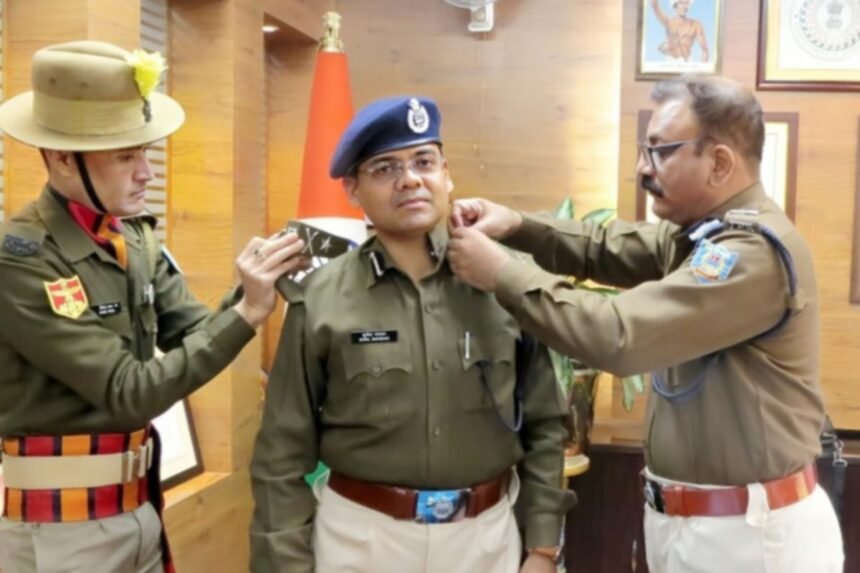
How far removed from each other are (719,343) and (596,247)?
0.58 metres

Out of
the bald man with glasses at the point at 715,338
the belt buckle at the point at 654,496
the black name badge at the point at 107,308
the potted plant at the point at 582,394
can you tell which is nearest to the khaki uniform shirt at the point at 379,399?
the bald man with glasses at the point at 715,338

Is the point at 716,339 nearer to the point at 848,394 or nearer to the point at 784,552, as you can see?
the point at 784,552

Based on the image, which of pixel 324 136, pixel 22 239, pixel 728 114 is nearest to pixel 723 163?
pixel 728 114

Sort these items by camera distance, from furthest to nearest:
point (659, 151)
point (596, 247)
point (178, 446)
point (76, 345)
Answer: point (178, 446) < point (596, 247) < point (659, 151) < point (76, 345)

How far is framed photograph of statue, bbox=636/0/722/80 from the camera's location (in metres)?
3.46

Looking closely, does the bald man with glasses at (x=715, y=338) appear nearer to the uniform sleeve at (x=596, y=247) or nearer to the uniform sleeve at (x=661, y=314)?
the uniform sleeve at (x=661, y=314)

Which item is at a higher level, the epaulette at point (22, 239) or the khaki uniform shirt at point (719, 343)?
the epaulette at point (22, 239)

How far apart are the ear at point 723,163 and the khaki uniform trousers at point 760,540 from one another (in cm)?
61

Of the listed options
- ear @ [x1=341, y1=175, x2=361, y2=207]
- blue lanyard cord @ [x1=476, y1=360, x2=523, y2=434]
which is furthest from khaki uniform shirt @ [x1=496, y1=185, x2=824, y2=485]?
ear @ [x1=341, y1=175, x2=361, y2=207]

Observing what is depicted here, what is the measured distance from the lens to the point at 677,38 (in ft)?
11.4

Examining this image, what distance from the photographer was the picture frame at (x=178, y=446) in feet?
9.32

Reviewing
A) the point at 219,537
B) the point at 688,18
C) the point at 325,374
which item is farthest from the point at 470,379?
the point at 688,18

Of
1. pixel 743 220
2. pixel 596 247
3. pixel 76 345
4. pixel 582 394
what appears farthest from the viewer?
pixel 582 394

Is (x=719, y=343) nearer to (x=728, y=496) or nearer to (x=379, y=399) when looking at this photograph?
(x=728, y=496)
